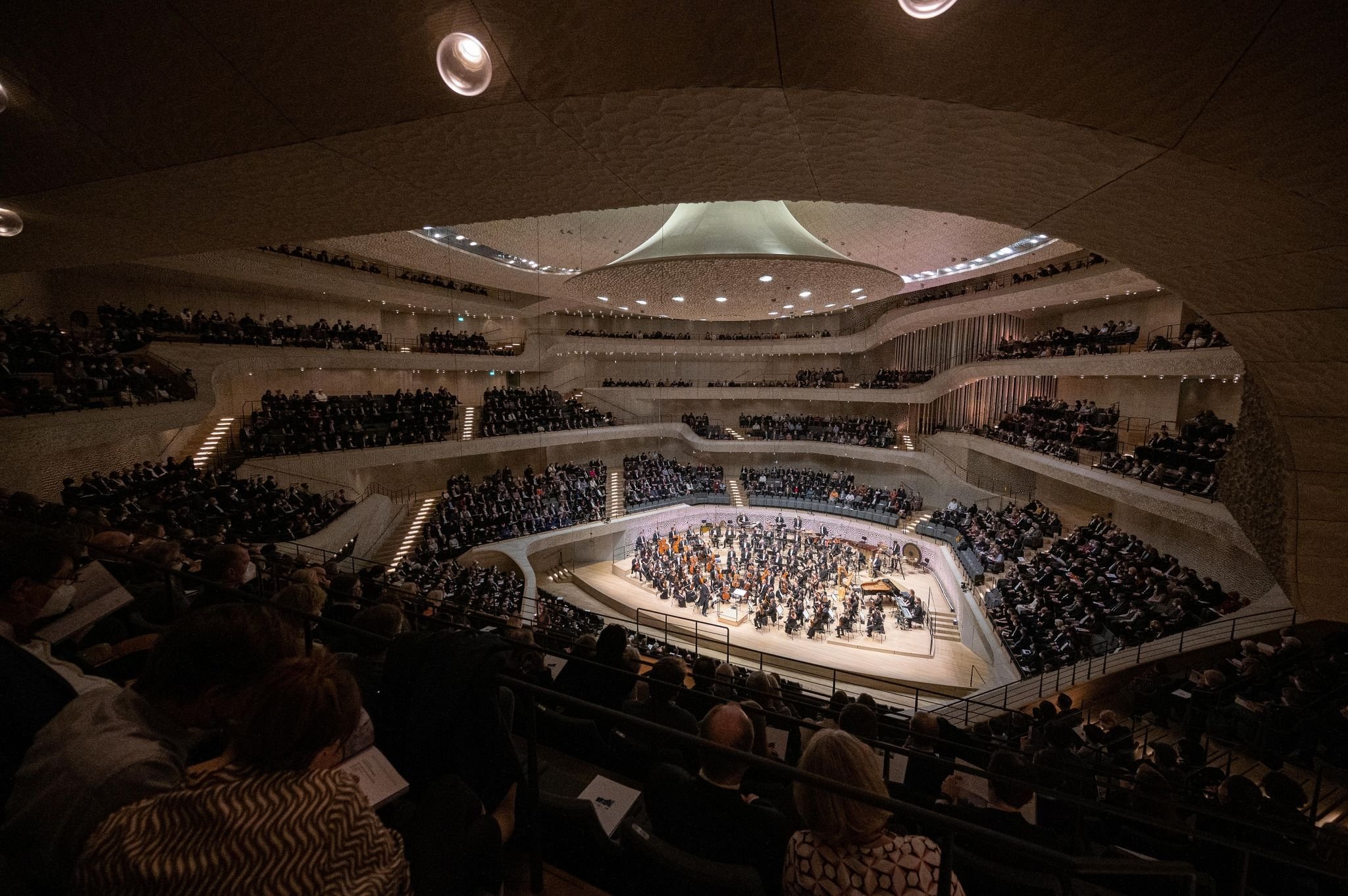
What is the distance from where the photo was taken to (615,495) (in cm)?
2412

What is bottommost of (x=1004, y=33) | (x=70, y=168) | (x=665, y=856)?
(x=665, y=856)

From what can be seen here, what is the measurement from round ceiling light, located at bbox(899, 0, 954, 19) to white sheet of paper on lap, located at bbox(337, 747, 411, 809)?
3.11 m

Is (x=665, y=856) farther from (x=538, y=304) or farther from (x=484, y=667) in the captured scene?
(x=538, y=304)

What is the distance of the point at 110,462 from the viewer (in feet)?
40.2

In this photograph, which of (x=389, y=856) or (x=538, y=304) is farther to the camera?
(x=538, y=304)

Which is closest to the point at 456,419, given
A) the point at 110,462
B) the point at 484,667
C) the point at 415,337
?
the point at 415,337

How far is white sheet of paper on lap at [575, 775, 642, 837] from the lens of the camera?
2.30 metres

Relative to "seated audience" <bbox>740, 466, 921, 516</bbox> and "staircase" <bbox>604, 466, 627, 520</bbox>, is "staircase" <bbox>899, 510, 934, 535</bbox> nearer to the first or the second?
"seated audience" <bbox>740, 466, 921, 516</bbox>

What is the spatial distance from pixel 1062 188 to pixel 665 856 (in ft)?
11.7

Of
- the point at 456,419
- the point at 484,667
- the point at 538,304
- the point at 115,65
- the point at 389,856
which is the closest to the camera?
the point at 389,856

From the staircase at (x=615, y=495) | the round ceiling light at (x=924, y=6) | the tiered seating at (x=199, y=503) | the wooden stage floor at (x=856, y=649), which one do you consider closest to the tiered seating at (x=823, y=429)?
the staircase at (x=615, y=495)

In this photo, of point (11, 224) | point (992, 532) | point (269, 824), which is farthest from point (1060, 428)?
point (11, 224)

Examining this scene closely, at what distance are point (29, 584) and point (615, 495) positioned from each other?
2180 cm

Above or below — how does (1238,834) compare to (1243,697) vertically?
above
